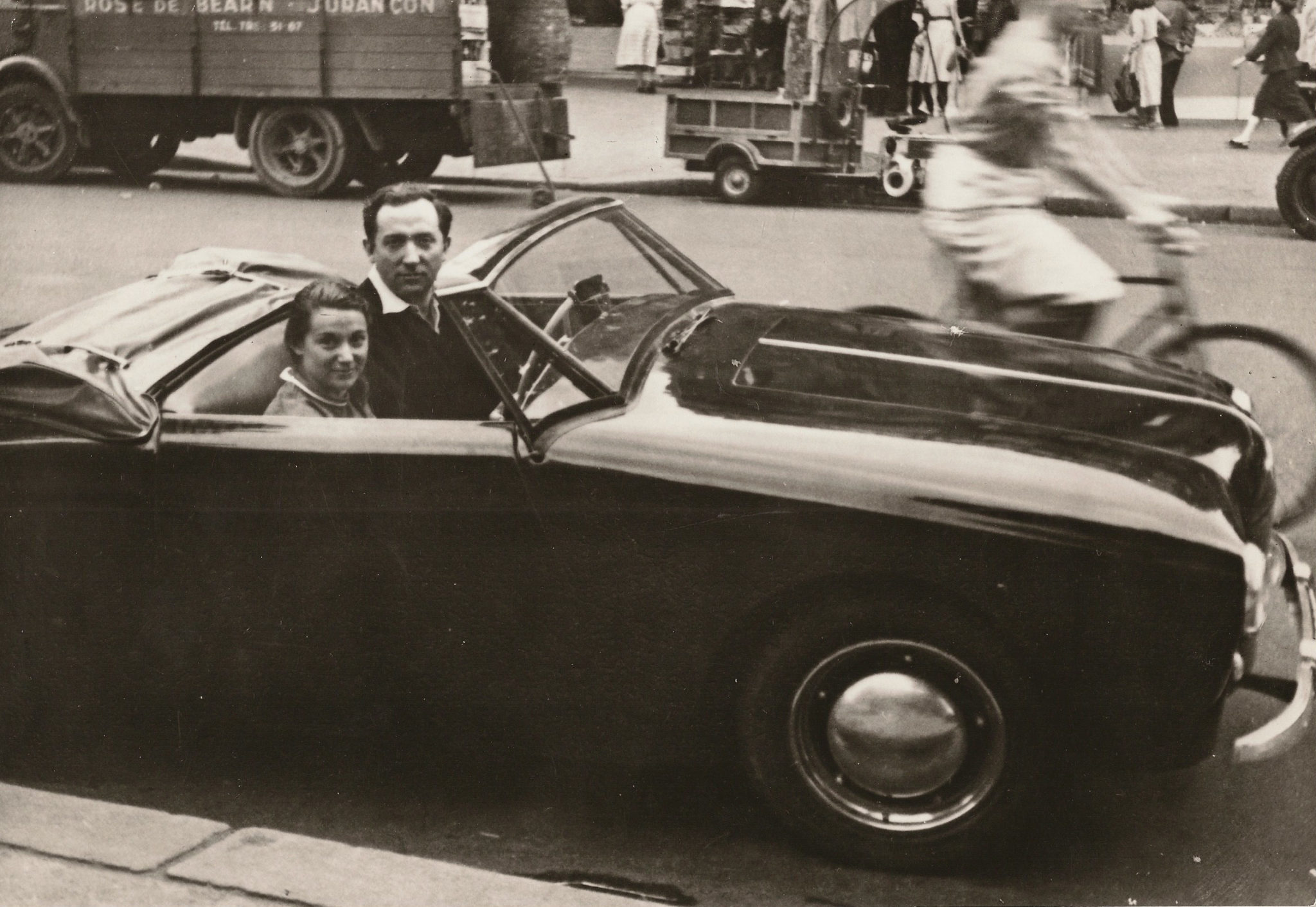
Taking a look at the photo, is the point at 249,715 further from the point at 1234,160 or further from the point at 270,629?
the point at 1234,160

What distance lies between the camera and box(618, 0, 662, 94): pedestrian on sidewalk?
6.81 meters

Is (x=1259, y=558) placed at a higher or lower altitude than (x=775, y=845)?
higher

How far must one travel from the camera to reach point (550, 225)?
3.81 metres

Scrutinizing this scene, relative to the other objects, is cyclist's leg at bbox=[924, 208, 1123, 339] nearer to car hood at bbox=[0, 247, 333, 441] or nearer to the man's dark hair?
the man's dark hair

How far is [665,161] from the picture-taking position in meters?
A: 7.20

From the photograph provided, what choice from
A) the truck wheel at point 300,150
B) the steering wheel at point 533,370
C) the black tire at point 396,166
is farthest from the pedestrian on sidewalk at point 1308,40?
the steering wheel at point 533,370

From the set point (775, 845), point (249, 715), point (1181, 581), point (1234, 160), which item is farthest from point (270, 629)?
point (1234, 160)

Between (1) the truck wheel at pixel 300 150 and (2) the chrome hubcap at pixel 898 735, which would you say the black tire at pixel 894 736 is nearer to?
(2) the chrome hubcap at pixel 898 735

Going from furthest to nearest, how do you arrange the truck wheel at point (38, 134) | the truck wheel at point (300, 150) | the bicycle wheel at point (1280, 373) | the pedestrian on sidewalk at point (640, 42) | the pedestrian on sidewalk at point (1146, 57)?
the pedestrian on sidewalk at point (1146, 57) → the pedestrian on sidewalk at point (640, 42) → the truck wheel at point (300, 150) → the truck wheel at point (38, 134) → the bicycle wheel at point (1280, 373)

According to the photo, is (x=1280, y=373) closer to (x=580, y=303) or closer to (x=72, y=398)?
(x=580, y=303)

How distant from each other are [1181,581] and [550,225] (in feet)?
5.79

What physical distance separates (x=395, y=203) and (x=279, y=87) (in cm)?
361

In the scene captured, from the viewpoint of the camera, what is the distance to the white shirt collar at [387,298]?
3.48m

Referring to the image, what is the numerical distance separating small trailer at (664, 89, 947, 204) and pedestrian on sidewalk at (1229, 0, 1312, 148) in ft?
7.22
